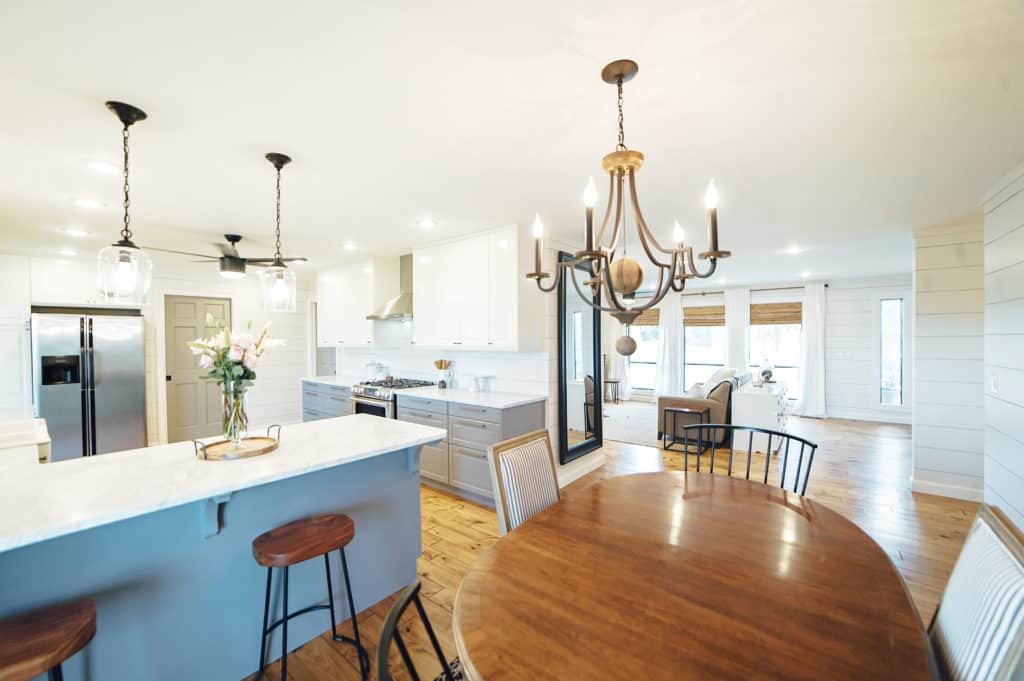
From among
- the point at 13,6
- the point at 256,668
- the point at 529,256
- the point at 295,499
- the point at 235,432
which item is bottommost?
the point at 256,668

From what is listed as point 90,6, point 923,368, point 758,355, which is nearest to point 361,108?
point 90,6

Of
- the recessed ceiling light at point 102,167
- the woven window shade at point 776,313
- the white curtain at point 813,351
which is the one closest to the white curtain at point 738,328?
the woven window shade at point 776,313

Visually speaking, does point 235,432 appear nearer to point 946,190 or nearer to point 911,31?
point 911,31

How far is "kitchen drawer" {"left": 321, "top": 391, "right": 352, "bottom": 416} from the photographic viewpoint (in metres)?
4.83

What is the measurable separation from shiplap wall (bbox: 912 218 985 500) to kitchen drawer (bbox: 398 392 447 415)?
4.40 m

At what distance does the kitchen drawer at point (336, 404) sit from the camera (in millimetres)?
4832

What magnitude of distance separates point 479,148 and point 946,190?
3.17 metres

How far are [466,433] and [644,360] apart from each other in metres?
6.54

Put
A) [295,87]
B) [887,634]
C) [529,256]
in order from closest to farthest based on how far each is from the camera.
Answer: [887,634], [295,87], [529,256]

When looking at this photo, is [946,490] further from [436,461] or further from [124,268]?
[124,268]

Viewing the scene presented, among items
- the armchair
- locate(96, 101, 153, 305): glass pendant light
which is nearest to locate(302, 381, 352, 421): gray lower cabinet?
locate(96, 101, 153, 305): glass pendant light

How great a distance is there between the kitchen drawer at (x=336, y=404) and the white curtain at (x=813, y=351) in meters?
7.42

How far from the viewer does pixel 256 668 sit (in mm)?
1812

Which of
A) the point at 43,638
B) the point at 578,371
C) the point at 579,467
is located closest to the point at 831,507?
the point at 579,467
